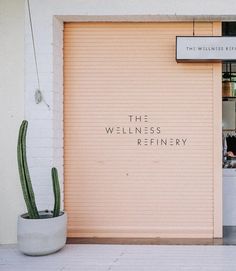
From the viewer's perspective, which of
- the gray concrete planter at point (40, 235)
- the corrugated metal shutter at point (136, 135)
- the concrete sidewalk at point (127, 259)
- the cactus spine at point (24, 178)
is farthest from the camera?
the corrugated metal shutter at point (136, 135)

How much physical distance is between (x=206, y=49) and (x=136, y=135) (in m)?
1.30

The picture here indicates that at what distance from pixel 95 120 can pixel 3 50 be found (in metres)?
1.35

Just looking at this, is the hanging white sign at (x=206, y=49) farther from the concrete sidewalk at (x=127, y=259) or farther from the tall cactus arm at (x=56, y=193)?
the concrete sidewalk at (x=127, y=259)

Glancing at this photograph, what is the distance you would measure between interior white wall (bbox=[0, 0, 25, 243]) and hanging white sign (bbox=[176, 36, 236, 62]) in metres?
1.87

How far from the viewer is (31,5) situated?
4461 mm

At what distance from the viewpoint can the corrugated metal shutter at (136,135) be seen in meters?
4.63

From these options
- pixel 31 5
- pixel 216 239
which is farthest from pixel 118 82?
pixel 216 239

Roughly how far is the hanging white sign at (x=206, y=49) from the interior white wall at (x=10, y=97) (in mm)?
1870

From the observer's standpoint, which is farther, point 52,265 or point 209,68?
point 209,68

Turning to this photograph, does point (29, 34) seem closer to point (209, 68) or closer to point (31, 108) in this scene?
point (31, 108)

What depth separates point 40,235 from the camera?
388 cm

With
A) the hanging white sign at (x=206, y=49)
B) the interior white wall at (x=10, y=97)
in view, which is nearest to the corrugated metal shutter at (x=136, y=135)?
the hanging white sign at (x=206, y=49)

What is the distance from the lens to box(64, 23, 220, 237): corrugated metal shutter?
15.2ft

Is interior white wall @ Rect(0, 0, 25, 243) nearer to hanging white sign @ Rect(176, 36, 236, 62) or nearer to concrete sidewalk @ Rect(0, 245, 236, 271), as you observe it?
concrete sidewalk @ Rect(0, 245, 236, 271)
